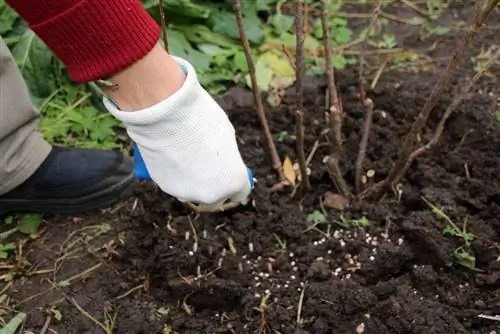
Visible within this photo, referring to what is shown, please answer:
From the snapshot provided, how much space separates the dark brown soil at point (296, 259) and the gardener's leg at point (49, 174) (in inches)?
2.1

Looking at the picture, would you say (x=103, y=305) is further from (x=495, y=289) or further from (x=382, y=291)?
(x=495, y=289)

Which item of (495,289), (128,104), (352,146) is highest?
(128,104)

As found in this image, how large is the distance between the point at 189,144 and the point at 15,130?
721 mm

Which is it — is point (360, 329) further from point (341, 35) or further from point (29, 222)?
point (341, 35)

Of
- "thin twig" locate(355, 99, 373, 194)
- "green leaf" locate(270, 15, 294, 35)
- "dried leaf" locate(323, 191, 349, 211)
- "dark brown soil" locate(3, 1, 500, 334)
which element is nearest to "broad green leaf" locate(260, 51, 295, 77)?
"green leaf" locate(270, 15, 294, 35)

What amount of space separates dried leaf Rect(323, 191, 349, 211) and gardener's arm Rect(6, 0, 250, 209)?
1.28 feet

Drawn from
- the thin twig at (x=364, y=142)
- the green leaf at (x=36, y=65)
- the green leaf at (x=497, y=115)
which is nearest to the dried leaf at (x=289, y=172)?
the thin twig at (x=364, y=142)

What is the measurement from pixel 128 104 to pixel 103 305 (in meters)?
0.59

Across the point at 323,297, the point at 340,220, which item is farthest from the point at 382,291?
the point at 340,220

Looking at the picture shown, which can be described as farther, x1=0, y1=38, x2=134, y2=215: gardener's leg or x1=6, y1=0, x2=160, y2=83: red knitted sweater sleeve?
x1=0, y1=38, x2=134, y2=215: gardener's leg

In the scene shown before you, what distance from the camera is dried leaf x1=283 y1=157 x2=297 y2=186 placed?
1.92 meters

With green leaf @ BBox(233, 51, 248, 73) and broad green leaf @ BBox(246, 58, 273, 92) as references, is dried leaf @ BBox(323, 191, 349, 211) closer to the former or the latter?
broad green leaf @ BBox(246, 58, 273, 92)

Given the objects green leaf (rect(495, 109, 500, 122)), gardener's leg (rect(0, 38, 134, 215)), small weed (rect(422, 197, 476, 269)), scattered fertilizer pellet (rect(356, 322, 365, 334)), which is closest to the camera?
Answer: scattered fertilizer pellet (rect(356, 322, 365, 334))

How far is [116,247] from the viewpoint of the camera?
6.05ft
